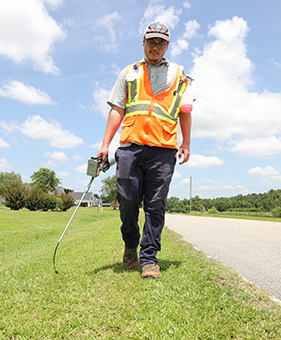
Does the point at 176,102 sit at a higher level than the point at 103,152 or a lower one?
higher

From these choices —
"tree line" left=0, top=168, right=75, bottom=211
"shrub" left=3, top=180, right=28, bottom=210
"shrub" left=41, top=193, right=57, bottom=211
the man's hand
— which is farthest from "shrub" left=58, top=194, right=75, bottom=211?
the man's hand

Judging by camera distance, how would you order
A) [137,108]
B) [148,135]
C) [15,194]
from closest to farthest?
[148,135]
[137,108]
[15,194]

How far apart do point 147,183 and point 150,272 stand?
3.02 ft

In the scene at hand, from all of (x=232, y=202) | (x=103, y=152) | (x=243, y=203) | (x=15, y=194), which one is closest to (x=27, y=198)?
(x=15, y=194)

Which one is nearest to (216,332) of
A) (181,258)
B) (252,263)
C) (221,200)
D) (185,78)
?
(181,258)

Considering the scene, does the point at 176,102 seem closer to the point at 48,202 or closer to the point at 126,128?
the point at 126,128

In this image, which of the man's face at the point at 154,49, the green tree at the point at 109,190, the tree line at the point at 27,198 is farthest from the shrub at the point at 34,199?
the green tree at the point at 109,190

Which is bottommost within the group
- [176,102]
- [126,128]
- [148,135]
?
[148,135]

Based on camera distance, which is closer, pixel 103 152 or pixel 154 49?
pixel 154 49

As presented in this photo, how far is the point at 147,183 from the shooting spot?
10.2 ft

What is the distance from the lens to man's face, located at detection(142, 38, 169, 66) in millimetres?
3117

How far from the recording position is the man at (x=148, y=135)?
119 inches

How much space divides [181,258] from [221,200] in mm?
89321

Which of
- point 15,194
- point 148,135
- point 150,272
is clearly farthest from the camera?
point 15,194
